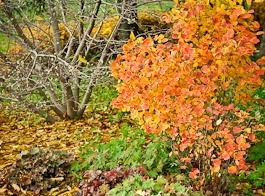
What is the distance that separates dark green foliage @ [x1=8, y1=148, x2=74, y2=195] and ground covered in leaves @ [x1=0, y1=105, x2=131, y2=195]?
0.41 m

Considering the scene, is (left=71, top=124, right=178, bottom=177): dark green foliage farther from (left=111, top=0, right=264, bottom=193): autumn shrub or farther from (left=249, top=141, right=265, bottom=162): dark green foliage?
(left=249, top=141, right=265, bottom=162): dark green foliage

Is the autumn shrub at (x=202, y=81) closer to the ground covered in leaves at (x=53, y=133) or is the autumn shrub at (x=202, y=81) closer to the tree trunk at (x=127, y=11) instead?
the tree trunk at (x=127, y=11)

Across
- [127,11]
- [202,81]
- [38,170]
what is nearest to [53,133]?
[38,170]

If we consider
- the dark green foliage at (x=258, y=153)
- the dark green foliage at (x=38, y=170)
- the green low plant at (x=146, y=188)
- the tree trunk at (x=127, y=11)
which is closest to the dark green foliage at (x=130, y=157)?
the dark green foliage at (x=38, y=170)

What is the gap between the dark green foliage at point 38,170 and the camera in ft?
13.0

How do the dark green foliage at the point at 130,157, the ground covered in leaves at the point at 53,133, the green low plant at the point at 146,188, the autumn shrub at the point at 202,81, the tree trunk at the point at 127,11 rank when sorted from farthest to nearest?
1. the ground covered in leaves at the point at 53,133
2. the tree trunk at the point at 127,11
3. the dark green foliage at the point at 130,157
4. the green low plant at the point at 146,188
5. the autumn shrub at the point at 202,81

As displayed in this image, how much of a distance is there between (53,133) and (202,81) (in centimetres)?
331

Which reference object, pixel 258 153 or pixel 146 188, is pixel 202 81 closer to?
pixel 146 188

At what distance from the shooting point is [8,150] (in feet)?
17.0

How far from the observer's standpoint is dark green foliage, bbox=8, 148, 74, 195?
3.97 m

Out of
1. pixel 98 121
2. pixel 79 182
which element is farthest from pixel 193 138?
pixel 98 121

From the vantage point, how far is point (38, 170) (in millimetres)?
4004

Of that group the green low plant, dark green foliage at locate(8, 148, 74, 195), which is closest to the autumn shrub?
the green low plant

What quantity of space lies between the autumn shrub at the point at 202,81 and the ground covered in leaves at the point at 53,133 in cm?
174
